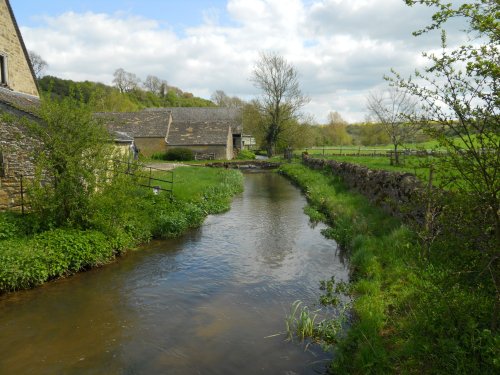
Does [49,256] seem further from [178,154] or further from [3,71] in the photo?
[178,154]

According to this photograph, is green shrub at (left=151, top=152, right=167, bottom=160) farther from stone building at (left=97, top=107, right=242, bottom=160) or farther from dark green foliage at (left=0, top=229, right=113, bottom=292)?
dark green foliage at (left=0, top=229, right=113, bottom=292)

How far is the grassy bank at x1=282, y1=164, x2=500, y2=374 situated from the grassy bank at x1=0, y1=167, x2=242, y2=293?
692cm

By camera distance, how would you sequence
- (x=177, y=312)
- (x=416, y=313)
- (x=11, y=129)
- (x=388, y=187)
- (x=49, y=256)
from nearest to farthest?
(x=416, y=313), (x=177, y=312), (x=49, y=256), (x=11, y=129), (x=388, y=187)

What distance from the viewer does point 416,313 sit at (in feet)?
21.0

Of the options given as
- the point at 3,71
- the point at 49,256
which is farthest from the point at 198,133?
the point at 49,256

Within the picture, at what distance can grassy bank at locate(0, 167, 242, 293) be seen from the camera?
Result: 916cm

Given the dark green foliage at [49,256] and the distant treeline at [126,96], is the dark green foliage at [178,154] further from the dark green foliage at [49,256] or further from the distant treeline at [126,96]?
the dark green foliage at [49,256]

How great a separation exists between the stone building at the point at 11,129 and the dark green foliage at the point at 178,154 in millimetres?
26903

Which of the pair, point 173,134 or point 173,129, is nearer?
point 173,134

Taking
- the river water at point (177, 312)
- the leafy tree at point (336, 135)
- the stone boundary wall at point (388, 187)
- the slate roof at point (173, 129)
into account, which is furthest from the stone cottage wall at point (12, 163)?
the leafy tree at point (336, 135)

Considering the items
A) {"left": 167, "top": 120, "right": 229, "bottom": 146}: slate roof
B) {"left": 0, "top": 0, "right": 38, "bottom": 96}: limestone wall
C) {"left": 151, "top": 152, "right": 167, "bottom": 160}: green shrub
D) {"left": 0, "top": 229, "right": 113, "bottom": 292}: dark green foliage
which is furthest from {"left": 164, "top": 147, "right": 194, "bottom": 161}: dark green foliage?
{"left": 0, "top": 229, "right": 113, "bottom": 292}: dark green foliage

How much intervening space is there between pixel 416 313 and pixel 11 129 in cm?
1305

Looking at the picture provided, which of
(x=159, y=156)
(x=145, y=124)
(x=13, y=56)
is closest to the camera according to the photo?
(x=13, y=56)

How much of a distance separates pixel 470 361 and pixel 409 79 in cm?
365
